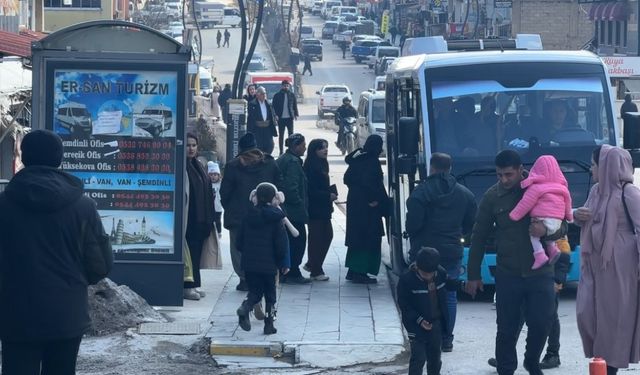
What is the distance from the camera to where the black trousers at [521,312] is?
8.53 metres

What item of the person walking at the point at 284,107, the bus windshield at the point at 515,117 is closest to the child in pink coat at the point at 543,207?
the bus windshield at the point at 515,117

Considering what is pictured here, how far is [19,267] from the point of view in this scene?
19.4 feet

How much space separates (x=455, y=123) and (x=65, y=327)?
25.4 feet

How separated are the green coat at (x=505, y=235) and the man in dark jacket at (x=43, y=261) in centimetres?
346

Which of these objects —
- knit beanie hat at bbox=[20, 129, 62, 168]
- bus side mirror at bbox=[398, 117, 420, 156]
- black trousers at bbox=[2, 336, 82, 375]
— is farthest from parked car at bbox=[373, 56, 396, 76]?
black trousers at bbox=[2, 336, 82, 375]

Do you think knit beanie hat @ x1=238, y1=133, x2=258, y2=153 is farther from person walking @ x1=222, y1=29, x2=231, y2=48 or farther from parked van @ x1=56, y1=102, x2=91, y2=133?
person walking @ x1=222, y1=29, x2=231, y2=48

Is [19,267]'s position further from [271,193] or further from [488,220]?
[271,193]

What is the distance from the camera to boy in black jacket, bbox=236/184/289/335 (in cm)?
1051

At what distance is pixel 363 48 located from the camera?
278ft

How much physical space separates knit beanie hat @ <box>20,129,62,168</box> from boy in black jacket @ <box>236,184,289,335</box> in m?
4.55

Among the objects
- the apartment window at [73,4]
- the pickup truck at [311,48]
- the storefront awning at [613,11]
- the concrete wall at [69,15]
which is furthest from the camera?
the pickup truck at [311,48]

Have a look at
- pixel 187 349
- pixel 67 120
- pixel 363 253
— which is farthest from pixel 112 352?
pixel 363 253

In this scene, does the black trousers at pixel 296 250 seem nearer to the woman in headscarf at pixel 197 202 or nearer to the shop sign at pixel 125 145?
the woman in headscarf at pixel 197 202

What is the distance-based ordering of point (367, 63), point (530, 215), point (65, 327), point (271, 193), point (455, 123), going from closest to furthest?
1. point (65, 327)
2. point (530, 215)
3. point (271, 193)
4. point (455, 123)
5. point (367, 63)
